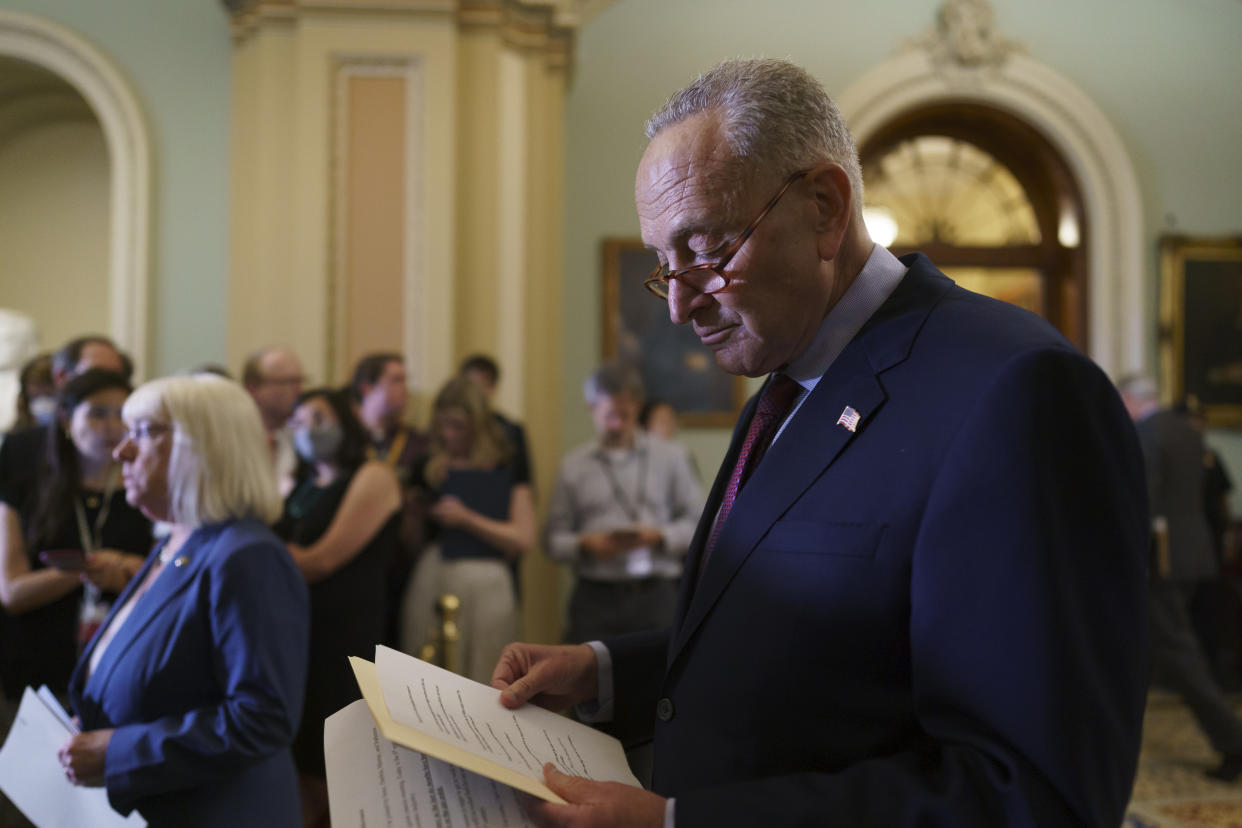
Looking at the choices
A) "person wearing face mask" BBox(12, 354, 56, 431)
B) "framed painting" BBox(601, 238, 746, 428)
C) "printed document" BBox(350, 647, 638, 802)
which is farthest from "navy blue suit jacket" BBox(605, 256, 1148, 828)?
"framed painting" BBox(601, 238, 746, 428)

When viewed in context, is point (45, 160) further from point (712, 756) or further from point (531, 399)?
point (712, 756)

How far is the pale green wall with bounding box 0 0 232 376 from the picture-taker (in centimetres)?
662

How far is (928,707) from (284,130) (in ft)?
20.0

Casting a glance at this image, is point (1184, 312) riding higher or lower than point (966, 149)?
lower

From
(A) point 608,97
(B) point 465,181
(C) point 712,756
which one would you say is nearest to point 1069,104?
(A) point 608,97

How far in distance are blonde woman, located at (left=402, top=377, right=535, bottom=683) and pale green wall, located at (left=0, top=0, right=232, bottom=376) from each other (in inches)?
115

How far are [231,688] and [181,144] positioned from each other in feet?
17.6

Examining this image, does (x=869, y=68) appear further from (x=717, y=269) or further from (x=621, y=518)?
(x=717, y=269)

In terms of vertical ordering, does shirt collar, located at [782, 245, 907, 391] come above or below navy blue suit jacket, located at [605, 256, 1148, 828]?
above

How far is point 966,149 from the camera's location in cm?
845

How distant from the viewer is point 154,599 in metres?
2.26

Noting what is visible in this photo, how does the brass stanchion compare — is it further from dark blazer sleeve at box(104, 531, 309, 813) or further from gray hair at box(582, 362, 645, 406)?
dark blazer sleeve at box(104, 531, 309, 813)

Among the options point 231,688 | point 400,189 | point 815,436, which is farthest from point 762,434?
point 400,189

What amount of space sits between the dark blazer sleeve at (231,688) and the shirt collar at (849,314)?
1374 millimetres
